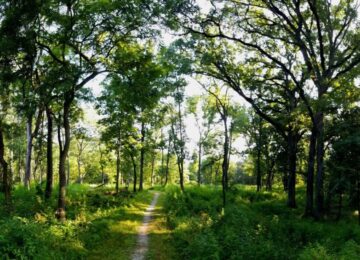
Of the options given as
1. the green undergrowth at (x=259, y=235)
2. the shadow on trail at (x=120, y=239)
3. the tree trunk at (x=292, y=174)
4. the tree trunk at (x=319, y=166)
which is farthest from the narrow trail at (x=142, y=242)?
the tree trunk at (x=292, y=174)

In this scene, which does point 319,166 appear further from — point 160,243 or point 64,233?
point 64,233

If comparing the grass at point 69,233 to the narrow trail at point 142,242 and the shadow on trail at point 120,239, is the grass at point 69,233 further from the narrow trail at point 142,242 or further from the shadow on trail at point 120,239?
the narrow trail at point 142,242

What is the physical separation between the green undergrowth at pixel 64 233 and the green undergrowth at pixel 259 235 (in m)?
2.37

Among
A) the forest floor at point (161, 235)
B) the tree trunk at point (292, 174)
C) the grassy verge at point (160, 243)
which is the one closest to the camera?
the forest floor at point (161, 235)

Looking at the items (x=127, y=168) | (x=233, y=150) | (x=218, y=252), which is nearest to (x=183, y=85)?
(x=233, y=150)

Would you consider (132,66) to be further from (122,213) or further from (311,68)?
(311,68)

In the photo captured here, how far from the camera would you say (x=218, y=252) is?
1095 centimetres

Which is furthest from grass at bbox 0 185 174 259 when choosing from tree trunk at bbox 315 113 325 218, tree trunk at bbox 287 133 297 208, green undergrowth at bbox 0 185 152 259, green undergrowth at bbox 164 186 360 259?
tree trunk at bbox 287 133 297 208

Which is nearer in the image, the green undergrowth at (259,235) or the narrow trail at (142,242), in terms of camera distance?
the green undergrowth at (259,235)

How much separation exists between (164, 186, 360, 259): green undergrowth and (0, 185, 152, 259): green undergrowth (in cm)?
237

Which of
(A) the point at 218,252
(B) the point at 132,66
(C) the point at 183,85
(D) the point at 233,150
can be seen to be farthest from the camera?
(D) the point at 233,150

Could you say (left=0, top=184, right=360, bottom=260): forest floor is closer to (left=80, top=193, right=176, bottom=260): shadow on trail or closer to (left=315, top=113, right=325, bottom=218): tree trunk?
(left=80, top=193, right=176, bottom=260): shadow on trail

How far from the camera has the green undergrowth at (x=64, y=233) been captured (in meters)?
9.27

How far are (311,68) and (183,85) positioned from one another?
53.4 ft
